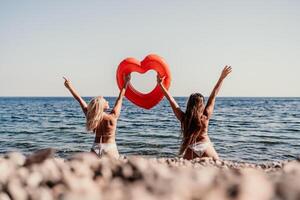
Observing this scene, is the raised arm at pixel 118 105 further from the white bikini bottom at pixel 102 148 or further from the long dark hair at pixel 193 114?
the long dark hair at pixel 193 114

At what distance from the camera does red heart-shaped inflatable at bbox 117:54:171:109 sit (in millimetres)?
7336

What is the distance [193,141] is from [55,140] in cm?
961

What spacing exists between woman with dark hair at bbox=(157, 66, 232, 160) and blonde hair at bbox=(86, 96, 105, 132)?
49.2 inches

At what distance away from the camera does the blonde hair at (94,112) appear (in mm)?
6340

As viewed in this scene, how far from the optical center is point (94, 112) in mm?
6383

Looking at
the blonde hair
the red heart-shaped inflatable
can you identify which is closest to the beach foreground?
the blonde hair

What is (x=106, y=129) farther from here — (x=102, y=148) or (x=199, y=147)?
(x=199, y=147)

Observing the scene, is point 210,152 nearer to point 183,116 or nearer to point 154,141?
point 183,116

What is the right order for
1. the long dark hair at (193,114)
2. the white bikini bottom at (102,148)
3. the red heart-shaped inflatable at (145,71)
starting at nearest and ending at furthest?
the long dark hair at (193,114)
the white bikini bottom at (102,148)
the red heart-shaped inflatable at (145,71)

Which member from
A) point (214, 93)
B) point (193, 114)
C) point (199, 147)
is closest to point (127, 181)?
point (193, 114)

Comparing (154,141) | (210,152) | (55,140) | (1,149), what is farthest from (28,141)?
(210,152)

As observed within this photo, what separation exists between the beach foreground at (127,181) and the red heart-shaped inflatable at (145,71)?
4.19 metres

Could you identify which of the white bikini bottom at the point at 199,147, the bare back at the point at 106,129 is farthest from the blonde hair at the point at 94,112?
the white bikini bottom at the point at 199,147

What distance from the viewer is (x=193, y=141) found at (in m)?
6.45
